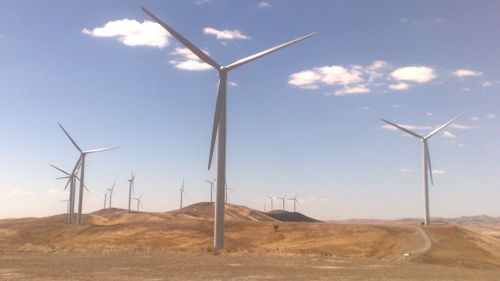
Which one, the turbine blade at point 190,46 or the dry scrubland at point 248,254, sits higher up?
the turbine blade at point 190,46

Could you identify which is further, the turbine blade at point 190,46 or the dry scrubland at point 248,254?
the turbine blade at point 190,46

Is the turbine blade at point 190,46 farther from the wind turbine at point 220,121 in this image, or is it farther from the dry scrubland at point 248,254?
the dry scrubland at point 248,254

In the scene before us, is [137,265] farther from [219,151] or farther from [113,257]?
[219,151]

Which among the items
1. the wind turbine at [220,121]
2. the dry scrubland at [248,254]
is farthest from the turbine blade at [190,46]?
the dry scrubland at [248,254]

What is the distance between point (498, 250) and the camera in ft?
231

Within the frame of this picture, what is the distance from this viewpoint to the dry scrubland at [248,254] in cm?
3703

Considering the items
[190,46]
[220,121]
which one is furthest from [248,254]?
[190,46]

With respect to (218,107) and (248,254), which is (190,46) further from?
(248,254)

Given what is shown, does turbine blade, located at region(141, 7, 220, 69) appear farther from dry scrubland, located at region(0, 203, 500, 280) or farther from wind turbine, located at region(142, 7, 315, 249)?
dry scrubland, located at region(0, 203, 500, 280)

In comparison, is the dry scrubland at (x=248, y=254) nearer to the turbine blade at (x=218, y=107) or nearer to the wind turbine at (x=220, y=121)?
the wind turbine at (x=220, y=121)

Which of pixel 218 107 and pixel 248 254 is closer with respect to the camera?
pixel 248 254

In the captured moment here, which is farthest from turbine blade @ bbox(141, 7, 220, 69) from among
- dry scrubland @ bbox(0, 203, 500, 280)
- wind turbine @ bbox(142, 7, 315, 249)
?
dry scrubland @ bbox(0, 203, 500, 280)

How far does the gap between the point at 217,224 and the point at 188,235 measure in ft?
104

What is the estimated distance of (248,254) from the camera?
53.3 metres
